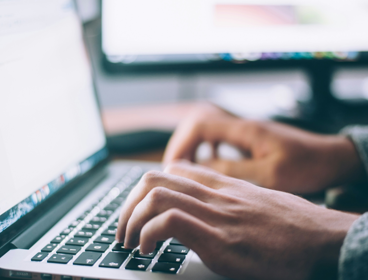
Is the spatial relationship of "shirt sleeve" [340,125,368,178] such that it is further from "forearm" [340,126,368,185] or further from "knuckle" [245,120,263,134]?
"knuckle" [245,120,263,134]

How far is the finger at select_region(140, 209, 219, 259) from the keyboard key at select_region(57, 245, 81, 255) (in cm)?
8

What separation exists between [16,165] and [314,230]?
0.28m

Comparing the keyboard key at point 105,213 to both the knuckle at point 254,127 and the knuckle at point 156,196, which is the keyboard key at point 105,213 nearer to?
the knuckle at point 156,196

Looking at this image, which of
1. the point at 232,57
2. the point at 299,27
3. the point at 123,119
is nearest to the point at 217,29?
the point at 232,57

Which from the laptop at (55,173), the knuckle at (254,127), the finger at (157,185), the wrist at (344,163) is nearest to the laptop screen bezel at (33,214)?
the laptop at (55,173)

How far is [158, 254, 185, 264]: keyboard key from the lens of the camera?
0.94 ft

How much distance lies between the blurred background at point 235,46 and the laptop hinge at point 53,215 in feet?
0.71

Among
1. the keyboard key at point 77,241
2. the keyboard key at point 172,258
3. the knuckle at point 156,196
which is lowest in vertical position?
the keyboard key at point 172,258

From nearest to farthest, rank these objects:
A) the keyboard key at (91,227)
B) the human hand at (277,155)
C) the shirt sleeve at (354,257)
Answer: the shirt sleeve at (354,257)
the keyboard key at (91,227)
the human hand at (277,155)

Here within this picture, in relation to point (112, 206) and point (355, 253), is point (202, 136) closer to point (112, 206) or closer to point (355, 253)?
point (112, 206)

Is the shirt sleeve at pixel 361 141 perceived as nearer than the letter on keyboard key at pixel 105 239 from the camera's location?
Answer: No

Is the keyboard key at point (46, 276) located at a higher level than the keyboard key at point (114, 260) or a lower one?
higher

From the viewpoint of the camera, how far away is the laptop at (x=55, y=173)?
0.28m

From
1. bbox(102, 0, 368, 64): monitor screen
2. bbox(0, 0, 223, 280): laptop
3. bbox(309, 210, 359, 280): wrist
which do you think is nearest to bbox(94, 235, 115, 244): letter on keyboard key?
bbox(0, 0, 223, 280): laptop
